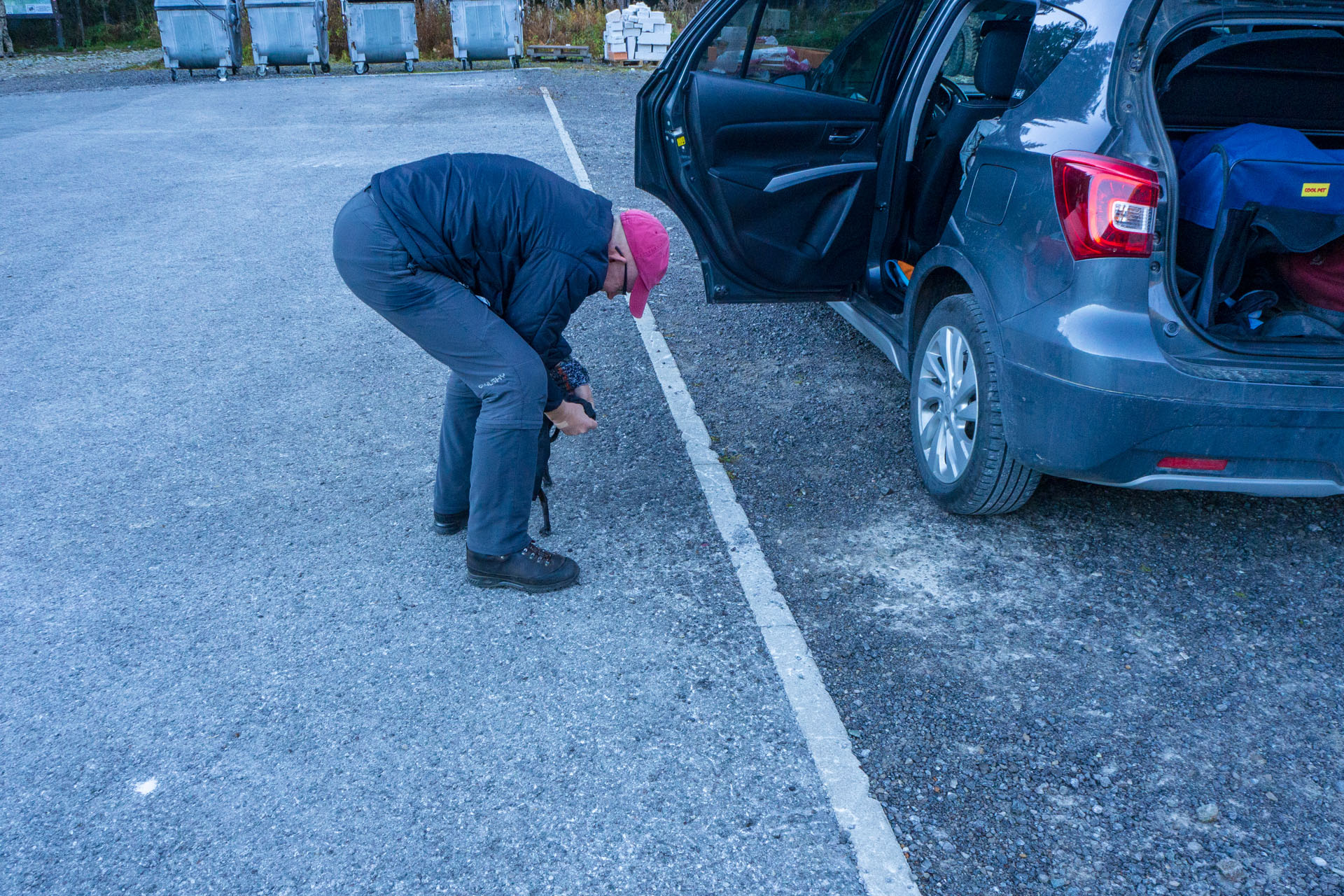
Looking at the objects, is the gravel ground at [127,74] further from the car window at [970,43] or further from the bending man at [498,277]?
the bending man at [498,277]

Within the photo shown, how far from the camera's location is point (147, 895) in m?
2.17

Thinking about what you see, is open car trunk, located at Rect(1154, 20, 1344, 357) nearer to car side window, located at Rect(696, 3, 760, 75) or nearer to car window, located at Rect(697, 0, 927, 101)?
car window, located at Rect(697, 0, 927, 101)

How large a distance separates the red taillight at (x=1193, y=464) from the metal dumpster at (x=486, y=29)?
67.2 ft

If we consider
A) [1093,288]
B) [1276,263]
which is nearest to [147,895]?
[1093,288]

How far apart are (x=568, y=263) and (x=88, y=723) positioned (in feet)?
5.95

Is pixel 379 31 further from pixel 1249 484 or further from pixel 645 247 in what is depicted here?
pixel 1249 484

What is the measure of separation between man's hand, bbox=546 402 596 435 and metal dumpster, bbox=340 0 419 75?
2030cm

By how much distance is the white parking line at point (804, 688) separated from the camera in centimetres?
Result: 223

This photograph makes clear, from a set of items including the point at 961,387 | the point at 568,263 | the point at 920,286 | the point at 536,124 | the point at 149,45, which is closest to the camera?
the point at 568,263

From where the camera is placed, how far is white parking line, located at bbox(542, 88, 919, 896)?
223 cm

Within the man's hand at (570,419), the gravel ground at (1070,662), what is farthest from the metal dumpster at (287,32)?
the man's hand at (570,419)

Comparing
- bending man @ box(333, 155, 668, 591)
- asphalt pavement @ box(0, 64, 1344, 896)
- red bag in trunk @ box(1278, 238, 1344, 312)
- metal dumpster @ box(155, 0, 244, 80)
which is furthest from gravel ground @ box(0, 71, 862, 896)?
metal dumpster @ box(155, 0, 244, 80)

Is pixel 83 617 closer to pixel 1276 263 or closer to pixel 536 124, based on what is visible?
pixel 1276 263

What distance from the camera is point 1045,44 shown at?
10.4ft
